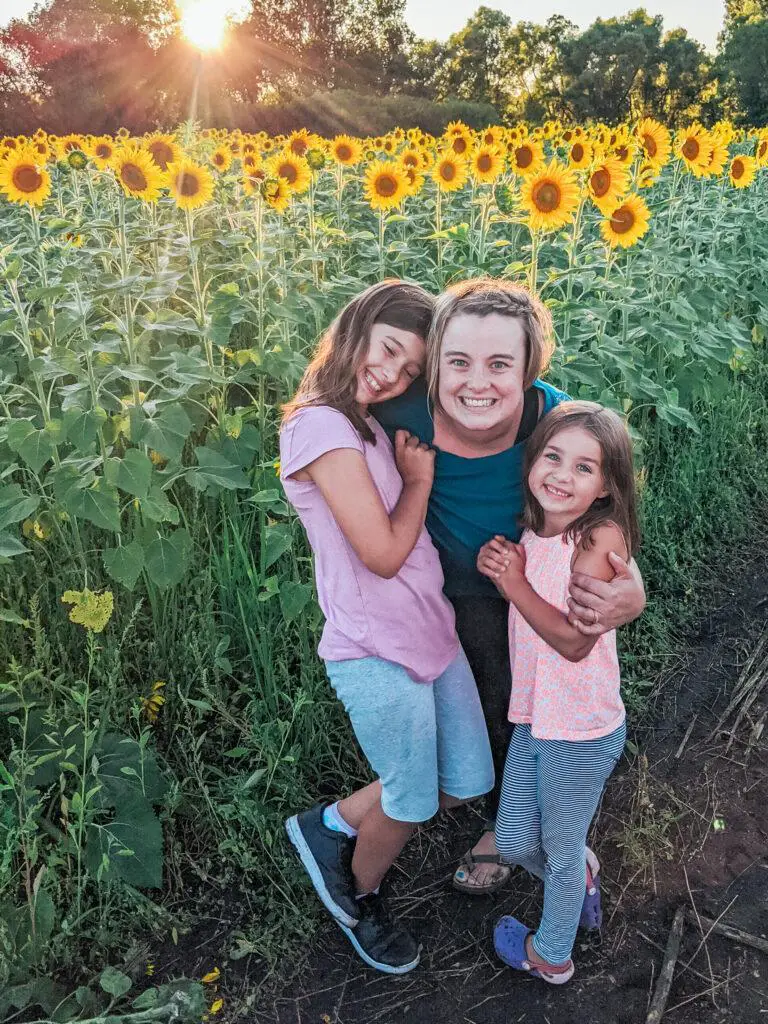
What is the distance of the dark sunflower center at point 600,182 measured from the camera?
11.9ft

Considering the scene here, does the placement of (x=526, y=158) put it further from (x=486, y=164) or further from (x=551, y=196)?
(x=551, y=196)

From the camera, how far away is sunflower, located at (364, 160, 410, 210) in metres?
4.18

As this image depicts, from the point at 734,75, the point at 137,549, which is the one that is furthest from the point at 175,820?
the point at 734,75

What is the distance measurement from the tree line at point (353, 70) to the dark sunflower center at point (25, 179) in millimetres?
21969

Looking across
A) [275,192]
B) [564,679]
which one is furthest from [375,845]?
[275,192]

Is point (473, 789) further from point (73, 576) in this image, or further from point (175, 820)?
point (73, 576)

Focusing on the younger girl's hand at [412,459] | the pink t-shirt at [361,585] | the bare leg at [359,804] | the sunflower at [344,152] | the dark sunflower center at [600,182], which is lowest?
the bare leg at [359,804]

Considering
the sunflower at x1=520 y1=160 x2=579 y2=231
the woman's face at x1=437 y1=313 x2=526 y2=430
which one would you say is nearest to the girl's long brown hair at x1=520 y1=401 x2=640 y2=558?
the woman's face at x1=437 y1=313 x2=526 y2=430

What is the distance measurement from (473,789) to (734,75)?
37289 mm

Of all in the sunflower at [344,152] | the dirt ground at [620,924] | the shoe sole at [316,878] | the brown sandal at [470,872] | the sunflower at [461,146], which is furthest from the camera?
the sunflower at [344,152]

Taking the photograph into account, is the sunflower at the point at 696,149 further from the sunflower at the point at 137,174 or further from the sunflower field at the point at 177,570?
the sunflower at the point at 137,174

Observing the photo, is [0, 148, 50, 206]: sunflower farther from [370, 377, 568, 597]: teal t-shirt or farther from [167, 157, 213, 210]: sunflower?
[370, 377, 568, 597]: teal t-shirt

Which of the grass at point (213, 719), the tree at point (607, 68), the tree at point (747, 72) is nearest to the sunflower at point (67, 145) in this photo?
the grass at point (213, 719)

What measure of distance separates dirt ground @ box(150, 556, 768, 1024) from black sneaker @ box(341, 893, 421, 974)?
4 centimetres
